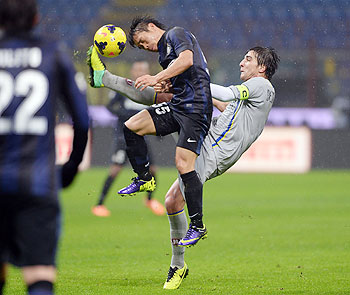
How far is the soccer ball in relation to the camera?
587 centimetres

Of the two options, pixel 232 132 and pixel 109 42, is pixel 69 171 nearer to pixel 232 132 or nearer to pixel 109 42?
pixel 109 42

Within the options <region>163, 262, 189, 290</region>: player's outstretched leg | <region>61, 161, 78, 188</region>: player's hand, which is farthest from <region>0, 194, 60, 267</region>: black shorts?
<region>163, 262, 189, 290</region>: player's outstretched leg

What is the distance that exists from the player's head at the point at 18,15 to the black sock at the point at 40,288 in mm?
1015

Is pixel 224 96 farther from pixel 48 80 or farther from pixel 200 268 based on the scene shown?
pixel 48 80

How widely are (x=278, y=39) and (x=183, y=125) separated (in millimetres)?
14313

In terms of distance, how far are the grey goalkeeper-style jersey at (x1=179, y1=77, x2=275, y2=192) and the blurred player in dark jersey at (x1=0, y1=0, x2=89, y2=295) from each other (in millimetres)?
3084

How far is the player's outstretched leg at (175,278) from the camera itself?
18.7 ft

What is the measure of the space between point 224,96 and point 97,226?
181 inches

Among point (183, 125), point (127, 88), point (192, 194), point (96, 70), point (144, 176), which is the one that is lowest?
point (192, 194)

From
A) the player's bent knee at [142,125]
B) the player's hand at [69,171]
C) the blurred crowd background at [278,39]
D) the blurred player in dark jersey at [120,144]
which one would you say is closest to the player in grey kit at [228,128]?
the player's bent knee at [142,125]

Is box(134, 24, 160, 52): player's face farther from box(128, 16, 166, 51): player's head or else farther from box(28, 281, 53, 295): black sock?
box(28, 281, 53, 295): black sock

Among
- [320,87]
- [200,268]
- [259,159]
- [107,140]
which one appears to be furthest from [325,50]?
[200,268]

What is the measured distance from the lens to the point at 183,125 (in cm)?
568

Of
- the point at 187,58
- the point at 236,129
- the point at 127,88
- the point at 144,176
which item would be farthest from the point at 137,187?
the point at 187,58
